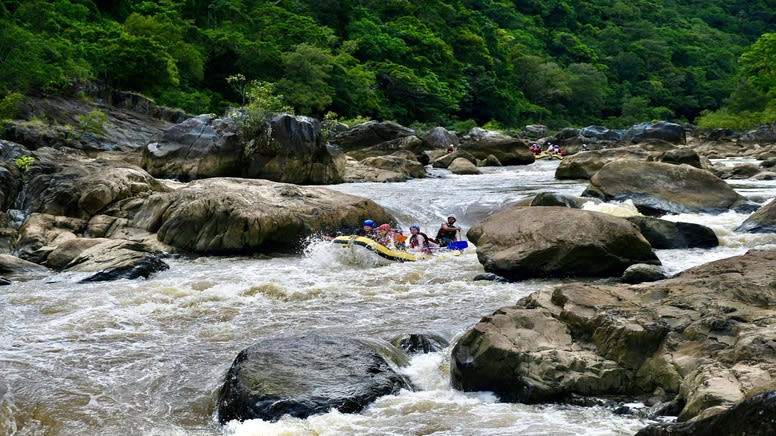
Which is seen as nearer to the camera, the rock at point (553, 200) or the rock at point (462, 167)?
the rock at point (553, 200)

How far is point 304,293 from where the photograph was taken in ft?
34.4

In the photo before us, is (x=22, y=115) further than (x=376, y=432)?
Yes

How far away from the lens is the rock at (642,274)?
10242 millimetres

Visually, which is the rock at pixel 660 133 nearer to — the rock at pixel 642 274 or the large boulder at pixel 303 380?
the rock at pixel 642 274

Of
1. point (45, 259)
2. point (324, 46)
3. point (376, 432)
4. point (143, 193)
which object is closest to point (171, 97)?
point (324, 46)

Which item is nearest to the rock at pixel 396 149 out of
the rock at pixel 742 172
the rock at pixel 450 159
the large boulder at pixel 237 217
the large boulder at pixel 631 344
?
the rock at pixel 450 159

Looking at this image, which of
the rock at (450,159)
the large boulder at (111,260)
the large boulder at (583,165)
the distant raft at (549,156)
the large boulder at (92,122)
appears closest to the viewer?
the large boulder at (111,260)

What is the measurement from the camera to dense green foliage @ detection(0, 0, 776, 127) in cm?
3350

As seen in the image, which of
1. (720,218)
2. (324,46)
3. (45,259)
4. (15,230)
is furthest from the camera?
(324,46)

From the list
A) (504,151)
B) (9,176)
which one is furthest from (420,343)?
(504,151)

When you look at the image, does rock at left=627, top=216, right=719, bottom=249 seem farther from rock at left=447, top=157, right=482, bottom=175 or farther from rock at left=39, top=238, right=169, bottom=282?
rock at left=447, top=157, right=482, bottom=175

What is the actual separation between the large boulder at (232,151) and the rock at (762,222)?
11599mm

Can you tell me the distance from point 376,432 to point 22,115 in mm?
21617

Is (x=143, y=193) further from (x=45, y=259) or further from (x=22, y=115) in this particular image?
(x=22, y=115)
